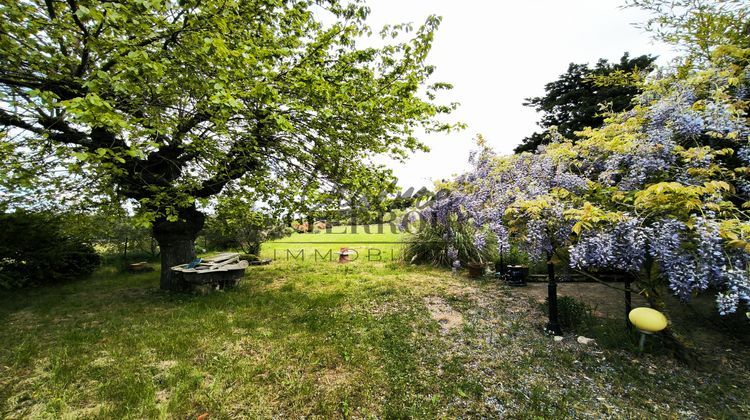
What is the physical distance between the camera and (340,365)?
3229 mm

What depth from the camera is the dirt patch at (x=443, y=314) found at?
431 centimetres

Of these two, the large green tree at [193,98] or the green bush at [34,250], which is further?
the green bush at [34,250]

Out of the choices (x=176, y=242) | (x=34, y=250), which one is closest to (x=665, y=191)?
(x=176, y=242)

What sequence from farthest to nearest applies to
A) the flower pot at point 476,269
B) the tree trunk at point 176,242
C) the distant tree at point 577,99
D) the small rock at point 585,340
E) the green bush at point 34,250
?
the distant tree at point 577,99 → the flower pot at point 476,269 → the green bush at point 34,250 → the tree trunk at point 176,242 → the small rock at point 585,340

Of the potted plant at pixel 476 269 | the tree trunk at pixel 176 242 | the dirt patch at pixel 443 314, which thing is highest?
the tree trunk at pixel 176 242

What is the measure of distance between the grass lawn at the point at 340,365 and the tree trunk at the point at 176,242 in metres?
0.98

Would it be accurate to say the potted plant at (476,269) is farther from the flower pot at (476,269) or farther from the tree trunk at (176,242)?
the tree trunk at (176,242)

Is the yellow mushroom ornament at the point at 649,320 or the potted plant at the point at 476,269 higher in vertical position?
the yellow mushroom ornament at the point at 649,320

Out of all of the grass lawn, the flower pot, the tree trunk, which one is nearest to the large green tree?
the tree trunk

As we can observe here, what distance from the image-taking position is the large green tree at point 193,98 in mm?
3230

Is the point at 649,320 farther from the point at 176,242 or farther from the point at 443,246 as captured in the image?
→ the point at 176,242

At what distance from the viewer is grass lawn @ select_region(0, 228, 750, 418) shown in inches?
100

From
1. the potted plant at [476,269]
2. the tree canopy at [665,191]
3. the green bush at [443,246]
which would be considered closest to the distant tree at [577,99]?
the green bush at [443,246]

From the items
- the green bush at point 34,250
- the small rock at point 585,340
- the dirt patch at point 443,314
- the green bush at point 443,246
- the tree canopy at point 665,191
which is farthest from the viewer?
the green bush at point 443,246
